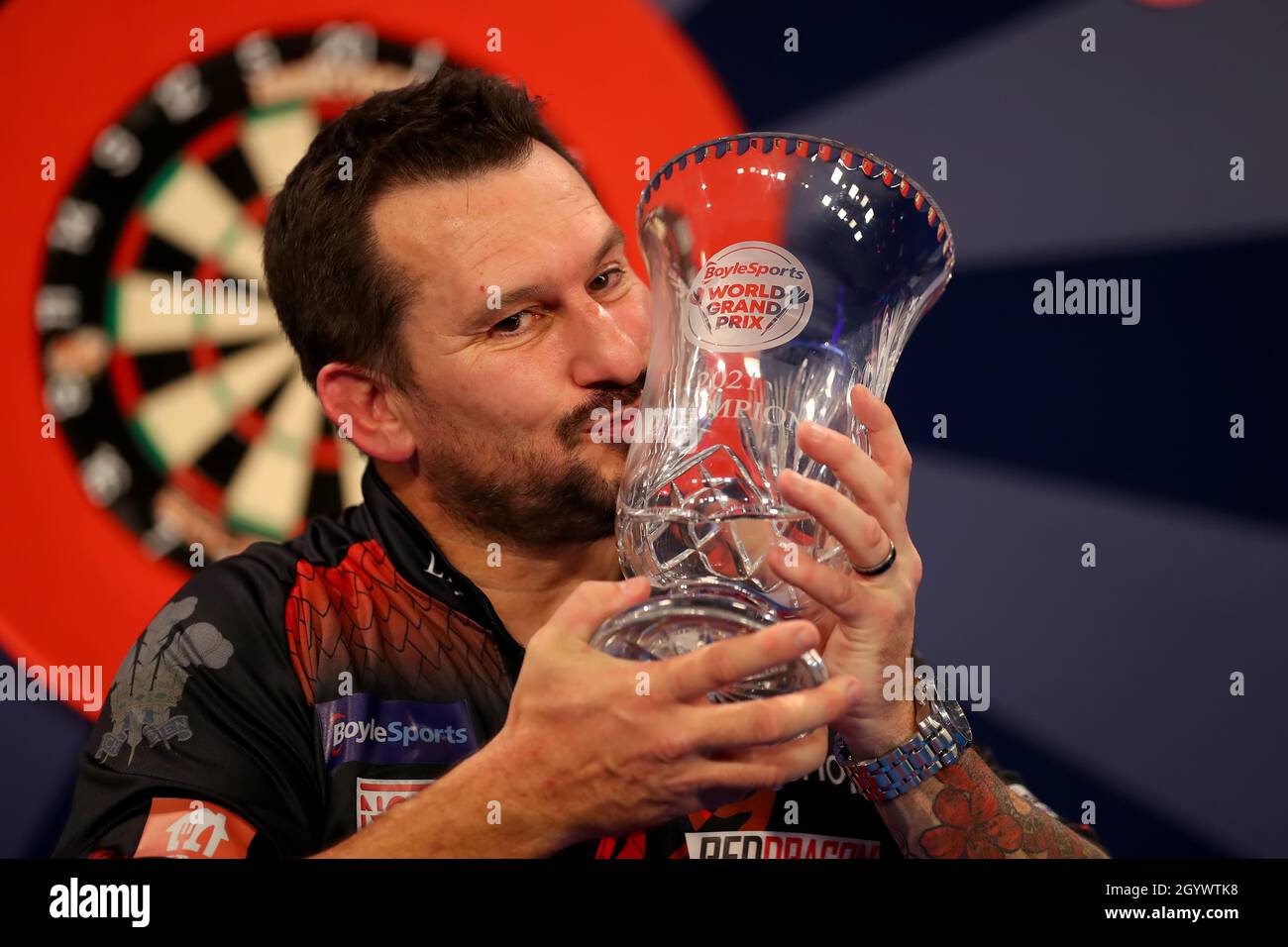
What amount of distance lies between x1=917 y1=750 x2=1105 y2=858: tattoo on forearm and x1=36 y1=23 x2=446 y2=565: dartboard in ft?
3.91

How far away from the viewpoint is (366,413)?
59.1 inches

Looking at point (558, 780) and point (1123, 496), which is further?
point (1123, 496)

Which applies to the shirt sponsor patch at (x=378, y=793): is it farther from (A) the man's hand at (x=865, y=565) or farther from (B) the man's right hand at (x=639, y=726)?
(A) the man's hand at (x=865, y=565)

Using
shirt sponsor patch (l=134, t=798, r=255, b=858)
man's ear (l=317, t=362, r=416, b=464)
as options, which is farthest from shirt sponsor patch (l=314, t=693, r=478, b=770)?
man's ear (l=317, t=362, r=416, b=464)

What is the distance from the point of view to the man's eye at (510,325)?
52.5 inches

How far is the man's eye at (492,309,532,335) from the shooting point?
4.37ft

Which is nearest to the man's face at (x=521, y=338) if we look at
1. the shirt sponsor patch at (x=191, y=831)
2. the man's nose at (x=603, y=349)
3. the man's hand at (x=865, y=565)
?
the man's nose at (x=603, y=349)

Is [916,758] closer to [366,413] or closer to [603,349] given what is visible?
[603,349]

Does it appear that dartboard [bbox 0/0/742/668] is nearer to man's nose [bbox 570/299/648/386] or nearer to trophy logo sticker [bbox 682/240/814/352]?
man's nose [bbox 570/299/648/386]
